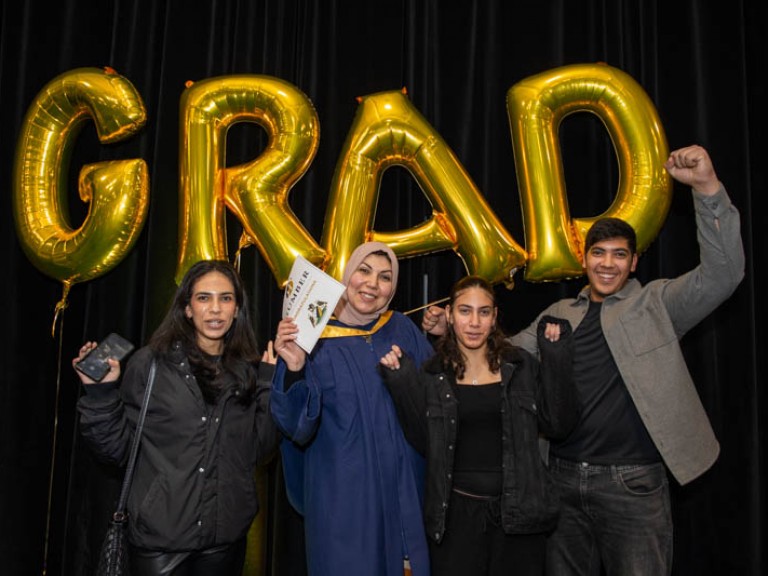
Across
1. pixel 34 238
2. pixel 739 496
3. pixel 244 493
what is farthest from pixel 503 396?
pixel 34 238

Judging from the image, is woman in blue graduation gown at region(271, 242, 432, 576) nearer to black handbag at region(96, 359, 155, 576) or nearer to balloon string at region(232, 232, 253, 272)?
black handbag at region(96, 359, 155, 576)

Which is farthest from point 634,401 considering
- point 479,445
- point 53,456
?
point 53,456

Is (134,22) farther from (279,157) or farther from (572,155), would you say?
(572,155)

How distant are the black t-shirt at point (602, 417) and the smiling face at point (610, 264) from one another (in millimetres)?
131

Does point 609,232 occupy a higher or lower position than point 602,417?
higher

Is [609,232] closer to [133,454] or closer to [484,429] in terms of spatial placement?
[484,429]

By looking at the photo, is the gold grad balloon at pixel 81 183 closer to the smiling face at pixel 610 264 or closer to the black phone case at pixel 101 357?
the black phone case at pixel 101 357

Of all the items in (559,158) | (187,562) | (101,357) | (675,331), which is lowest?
(187,562)

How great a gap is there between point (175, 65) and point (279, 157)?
2.92 feet

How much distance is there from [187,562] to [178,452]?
299 mm

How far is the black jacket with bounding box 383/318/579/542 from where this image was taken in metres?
1.82

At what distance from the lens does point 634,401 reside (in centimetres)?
200

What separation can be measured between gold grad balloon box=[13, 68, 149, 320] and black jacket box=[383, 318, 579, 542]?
133 cm

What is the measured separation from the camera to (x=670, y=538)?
2.00 meters
